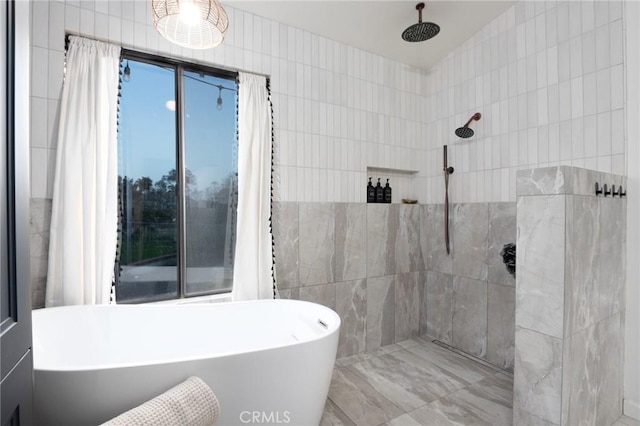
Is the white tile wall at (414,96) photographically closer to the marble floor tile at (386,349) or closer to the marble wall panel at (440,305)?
the marble wall panel at (440,305)

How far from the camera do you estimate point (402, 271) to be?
3062mm

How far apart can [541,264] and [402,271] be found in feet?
5.21

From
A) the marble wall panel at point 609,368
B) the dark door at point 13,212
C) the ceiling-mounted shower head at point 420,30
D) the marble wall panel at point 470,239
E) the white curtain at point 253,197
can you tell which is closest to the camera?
the dark door at point 13,212

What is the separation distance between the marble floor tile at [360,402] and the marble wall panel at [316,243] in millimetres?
790

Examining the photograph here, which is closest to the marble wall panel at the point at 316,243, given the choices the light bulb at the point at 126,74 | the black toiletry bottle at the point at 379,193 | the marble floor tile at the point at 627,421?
the black toiletry bottle at the point at 379,193

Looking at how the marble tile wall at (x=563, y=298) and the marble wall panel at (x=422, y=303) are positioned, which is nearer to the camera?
the marble tile wall at (x=563, y=298)

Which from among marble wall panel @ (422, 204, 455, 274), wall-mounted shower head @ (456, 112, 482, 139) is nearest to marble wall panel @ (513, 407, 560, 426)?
marble wall panel @ (422, 204, 455, 274)

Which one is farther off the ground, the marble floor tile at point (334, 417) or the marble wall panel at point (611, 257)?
the marble wall panel at point (611, 257)

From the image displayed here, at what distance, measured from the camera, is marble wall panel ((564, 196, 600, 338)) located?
4.81 ft

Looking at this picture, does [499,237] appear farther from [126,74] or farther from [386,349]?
[126,74]

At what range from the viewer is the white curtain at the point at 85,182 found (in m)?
1.84

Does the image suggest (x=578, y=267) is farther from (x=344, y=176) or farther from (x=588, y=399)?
(x=344, y=176)

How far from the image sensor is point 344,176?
2809 mm

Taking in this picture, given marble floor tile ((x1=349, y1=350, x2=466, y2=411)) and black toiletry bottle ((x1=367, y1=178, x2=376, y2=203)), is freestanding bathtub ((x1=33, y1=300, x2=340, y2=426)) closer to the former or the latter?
marble floor tile ((x1=349, y1=350, x2=466, y2=411))
